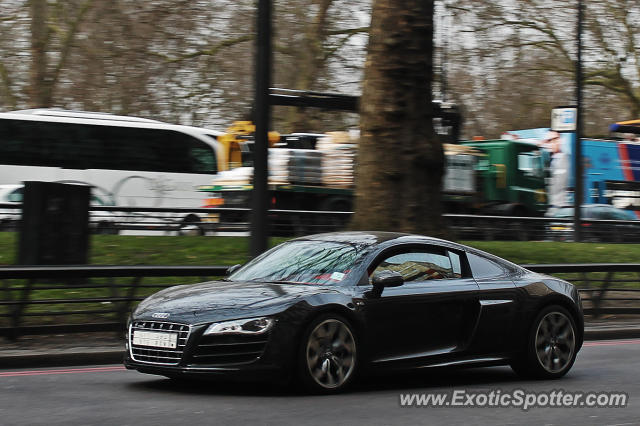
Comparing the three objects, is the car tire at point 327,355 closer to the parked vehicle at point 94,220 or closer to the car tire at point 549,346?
the car tire at point 549,346

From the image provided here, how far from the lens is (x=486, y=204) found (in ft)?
94.1

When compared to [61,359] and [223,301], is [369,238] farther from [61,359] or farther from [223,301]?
[61,359]

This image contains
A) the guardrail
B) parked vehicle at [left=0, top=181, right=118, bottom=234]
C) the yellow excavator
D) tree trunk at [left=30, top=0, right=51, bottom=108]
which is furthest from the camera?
tree trunk at [left=30, top=0, right=51, bottom=108]

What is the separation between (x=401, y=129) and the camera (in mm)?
14172

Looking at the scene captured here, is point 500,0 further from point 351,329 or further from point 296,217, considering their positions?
point 351,329

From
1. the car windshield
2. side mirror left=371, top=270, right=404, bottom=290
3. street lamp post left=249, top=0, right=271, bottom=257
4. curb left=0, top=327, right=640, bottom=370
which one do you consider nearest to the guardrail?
street lamp post left=249, top=0, right=271, bottom=257

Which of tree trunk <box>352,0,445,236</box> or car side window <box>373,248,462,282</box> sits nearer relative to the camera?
car side window <box>373,248,462,282</box>

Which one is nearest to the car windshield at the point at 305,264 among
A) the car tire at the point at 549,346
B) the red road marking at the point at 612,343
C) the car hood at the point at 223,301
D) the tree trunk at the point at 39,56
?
the car hood at the point at 223,301

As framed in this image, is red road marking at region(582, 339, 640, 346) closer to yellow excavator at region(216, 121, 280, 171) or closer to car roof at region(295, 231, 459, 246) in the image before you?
car roof at region(295, 231, 459, 246)

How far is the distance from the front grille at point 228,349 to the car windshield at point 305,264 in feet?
2.88

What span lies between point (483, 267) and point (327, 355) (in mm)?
1971

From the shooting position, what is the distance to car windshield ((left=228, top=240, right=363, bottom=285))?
26.5ft

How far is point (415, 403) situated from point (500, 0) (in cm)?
2692

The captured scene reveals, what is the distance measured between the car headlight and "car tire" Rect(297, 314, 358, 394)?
0.31 meters
